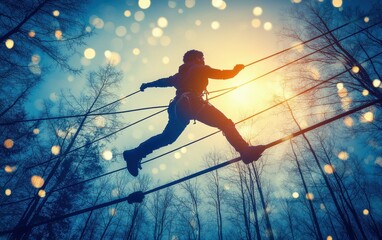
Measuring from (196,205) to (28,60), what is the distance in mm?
24640

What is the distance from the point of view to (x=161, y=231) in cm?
3147

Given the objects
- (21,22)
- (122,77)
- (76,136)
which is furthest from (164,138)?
(122,77)

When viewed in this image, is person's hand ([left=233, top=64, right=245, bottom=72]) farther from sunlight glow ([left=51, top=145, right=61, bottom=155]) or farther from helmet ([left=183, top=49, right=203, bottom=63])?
sunlight glow ([left=51, top=145, right=61, bottom=155])

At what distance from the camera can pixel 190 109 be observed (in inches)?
124

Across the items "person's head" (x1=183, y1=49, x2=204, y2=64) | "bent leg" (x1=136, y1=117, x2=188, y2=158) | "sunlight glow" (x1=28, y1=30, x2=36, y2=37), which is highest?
"sunlight glow" (x1=28, y1=30, x2=36, y2=37)

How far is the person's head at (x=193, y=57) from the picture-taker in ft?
11.4

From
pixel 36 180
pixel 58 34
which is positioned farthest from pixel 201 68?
pixel 36 180

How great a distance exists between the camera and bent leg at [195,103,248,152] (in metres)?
2.97

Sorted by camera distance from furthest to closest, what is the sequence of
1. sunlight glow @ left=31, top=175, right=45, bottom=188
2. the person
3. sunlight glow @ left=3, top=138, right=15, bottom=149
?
sunlight glow @ left=31, top=175, right=45, bottom=188, sunlight glow @ left=3, top=138, right=15, bottom=149, the person

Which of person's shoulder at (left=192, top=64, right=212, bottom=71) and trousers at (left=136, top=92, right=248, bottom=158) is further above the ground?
person's shoulder at (left=192, top=64, right=212, bottom=71)

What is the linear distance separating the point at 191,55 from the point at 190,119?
1.12 m

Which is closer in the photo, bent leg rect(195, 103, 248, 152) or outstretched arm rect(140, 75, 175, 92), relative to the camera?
bent leg rect(195, 103, 248, 152)

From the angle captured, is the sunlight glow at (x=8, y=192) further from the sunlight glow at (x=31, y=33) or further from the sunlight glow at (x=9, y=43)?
the sunlight glow at (x=31, y=33)

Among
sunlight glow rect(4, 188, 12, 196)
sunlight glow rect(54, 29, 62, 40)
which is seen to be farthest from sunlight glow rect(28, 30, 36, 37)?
sunlight glow rect(4, 188, 12, 196)
